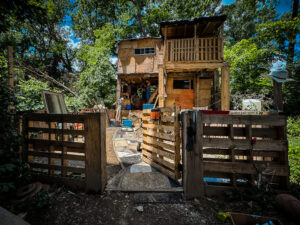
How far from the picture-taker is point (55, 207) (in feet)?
7.25

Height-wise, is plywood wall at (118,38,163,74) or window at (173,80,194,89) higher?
plywood wall at (118,38,163,74)

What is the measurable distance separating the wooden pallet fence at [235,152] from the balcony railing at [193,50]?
6520mm

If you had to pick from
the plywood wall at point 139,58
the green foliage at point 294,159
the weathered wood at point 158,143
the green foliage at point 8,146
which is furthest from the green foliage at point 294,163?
the plywood wall at point 139,58

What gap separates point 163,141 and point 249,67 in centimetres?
1516

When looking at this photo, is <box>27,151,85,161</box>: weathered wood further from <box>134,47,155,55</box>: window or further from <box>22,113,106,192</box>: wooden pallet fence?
<box>134,47,155,55</box>: window

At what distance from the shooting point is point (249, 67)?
44.9 feet

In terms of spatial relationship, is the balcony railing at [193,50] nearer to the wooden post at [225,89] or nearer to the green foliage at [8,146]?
the wooden post at [225,89]

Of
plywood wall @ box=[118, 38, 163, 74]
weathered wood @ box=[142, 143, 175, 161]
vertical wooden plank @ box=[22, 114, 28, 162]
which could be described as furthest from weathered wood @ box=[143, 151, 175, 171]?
plywood wall @ box=[118, 38, 163, 74]

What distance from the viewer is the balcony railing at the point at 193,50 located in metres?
7.87

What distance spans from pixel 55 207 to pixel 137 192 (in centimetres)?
140

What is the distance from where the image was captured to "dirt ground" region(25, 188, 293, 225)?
1.97 m

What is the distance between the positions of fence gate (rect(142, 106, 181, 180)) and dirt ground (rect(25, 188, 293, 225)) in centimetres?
74

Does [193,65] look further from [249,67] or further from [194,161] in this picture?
[249,67]

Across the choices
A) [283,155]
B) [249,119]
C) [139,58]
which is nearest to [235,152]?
[249,119]
